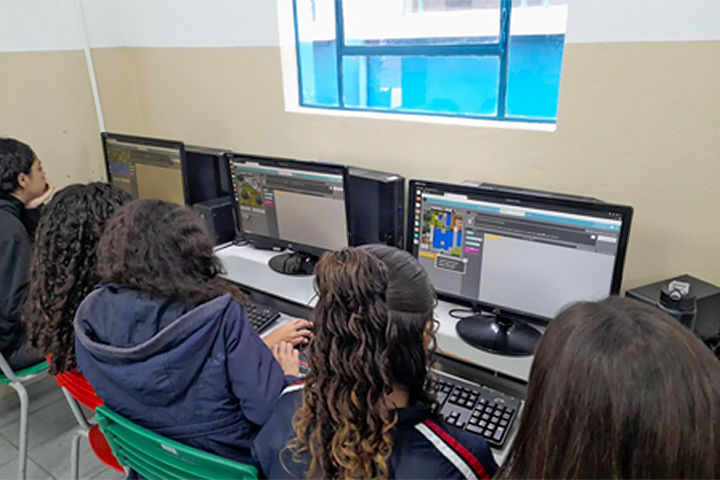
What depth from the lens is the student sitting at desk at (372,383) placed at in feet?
2.72

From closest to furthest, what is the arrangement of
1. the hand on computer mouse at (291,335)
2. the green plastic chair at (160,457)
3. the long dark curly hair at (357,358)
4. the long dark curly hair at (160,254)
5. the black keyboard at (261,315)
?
the long dark curly hair at (357,358), the green plastic chair at (160,457), the long dark curly hair at (160,254), the hand on computer mouse at (291,335), the black keyboard at (261,315)

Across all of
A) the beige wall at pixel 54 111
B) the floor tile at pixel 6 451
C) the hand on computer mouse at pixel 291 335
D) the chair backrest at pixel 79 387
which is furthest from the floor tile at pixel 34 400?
the hand on computer mouse at pixel 291 335

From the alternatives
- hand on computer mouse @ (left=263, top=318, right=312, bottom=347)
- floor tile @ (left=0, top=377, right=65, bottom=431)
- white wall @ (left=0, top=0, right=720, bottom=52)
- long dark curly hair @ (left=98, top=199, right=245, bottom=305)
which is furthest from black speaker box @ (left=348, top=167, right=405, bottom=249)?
floor tile @ (left=0, top=377, right=65, bottom=431)

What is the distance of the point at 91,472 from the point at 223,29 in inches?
79.0

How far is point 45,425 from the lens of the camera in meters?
2.29

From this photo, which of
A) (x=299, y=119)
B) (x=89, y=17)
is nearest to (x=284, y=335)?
(x=299, y=119)

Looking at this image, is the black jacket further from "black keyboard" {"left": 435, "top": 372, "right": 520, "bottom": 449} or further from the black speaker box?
"black keyboard" {"left": 435, "top": 372, "right": 520, "bottom": 449}

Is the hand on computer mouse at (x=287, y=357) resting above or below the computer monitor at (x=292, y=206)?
below

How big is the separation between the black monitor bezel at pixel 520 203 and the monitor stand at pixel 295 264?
0.54 meters

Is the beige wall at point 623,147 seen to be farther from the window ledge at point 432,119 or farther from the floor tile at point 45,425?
the floor tile at point 45,425

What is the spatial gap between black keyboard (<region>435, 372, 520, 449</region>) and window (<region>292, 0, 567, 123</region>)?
1.03 m

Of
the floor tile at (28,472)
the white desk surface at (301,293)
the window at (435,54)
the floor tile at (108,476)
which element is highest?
the window at (435,54)

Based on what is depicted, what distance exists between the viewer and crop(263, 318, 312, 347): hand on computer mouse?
1554mm

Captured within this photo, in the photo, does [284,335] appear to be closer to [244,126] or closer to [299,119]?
[299,119]
